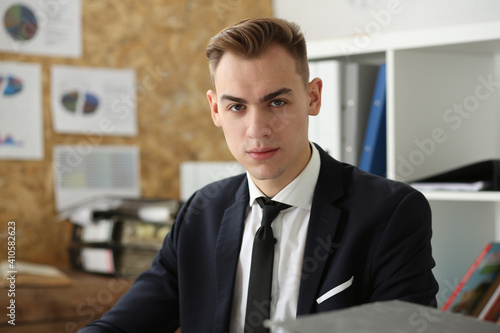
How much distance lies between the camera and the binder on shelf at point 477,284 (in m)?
1.63

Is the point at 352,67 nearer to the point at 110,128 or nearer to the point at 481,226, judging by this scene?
the point at 481,226

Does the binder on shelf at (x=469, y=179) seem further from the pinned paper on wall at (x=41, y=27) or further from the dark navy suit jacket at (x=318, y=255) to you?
the pinned paper on wall at (x=41, y=27)

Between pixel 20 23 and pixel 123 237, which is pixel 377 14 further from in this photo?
pixel 20 23

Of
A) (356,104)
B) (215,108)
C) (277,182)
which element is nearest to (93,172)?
(356,104)

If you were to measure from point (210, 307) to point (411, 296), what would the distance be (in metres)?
→ 0.46

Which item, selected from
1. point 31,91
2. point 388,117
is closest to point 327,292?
point 388,117

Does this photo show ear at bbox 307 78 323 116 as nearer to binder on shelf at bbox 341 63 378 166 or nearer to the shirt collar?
the shirt collar

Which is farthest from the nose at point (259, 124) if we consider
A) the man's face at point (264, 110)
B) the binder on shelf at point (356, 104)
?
the binder on shelf at point (356, 104)

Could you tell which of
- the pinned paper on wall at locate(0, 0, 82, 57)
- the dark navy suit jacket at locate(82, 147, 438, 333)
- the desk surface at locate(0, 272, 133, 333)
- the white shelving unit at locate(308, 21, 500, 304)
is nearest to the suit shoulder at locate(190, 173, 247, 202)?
the dark navy suit jacket at locate(82, 147, 438, 333)

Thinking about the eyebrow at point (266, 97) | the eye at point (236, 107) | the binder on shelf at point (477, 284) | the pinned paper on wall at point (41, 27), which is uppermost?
the pinned paper on wall at point (41, 27)

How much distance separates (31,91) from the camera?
251 cm

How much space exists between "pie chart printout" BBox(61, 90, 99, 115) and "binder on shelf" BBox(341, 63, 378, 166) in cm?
113

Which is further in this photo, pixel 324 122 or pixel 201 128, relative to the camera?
pixel 201 128

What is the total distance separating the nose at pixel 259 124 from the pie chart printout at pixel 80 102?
59.2 inches
